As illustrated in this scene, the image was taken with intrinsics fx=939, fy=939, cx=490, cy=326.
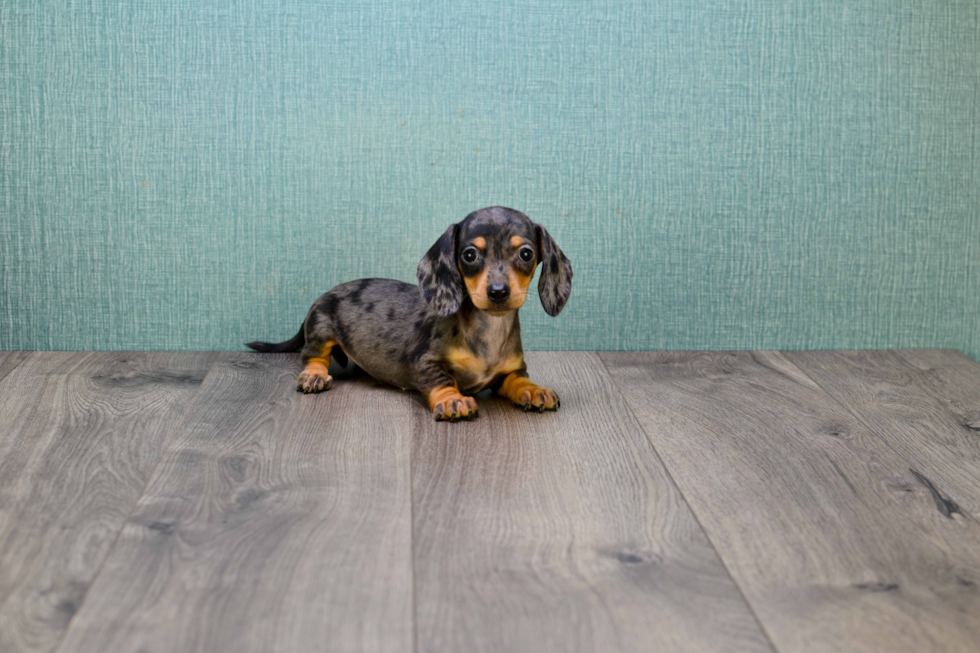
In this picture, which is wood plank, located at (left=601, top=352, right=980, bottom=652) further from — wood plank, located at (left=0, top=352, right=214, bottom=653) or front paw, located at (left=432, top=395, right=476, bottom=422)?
wood plank, located at (left=0, top=352, right=214, bottom=653)

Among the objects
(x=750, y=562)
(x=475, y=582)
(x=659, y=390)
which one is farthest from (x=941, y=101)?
(x=475, y=582)

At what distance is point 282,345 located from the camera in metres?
2.65

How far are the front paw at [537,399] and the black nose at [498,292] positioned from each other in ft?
0.89

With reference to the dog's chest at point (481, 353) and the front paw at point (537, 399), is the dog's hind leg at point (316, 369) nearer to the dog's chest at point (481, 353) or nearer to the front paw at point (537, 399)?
the dog's chest at point (481, 353)

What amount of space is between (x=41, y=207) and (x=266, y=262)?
64 centimetres

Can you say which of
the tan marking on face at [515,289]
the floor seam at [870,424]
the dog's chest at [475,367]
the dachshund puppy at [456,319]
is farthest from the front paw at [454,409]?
the floor seam at [870,424]

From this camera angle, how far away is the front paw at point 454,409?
82.0 inches

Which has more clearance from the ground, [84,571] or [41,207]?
[41,207]

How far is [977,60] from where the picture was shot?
107 inches

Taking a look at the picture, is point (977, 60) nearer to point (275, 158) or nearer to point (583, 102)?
point (583, 102)

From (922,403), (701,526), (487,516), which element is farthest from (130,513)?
(922,403)

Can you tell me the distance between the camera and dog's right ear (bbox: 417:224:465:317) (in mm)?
2137

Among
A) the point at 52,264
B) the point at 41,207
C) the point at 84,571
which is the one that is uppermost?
the point at 41,207

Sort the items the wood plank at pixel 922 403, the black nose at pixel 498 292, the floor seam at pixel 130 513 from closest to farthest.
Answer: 1. the floor seam at pixel 130 513
2. the wood plank at pixel 922 403
3. the black nose at pixel 498 292
